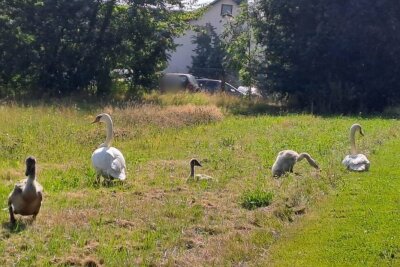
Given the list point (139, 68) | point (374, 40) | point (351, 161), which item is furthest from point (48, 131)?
point (374, 40)

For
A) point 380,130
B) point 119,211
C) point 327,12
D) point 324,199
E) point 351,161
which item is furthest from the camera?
point 327,12

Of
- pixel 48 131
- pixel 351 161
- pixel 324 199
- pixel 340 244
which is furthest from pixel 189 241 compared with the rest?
pixel 48 131

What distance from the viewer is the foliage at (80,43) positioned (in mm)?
33594

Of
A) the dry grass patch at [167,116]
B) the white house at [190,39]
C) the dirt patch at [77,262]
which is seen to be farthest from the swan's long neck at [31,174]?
the white house at [190,39]

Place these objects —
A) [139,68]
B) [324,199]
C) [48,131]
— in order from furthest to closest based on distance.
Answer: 1. [139,68]
2. [48,131]
3. [324,199]

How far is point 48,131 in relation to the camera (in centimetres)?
2005

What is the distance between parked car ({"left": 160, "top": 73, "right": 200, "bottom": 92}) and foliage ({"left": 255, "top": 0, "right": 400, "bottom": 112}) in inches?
227

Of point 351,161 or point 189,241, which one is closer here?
point 189,241

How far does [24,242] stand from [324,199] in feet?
16.5

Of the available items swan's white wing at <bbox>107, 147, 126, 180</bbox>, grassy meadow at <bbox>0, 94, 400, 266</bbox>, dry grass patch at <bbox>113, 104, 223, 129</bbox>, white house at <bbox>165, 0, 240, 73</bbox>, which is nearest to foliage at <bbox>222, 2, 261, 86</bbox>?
dry grass patch at <bbox>113, 104, 223, 129</bbox>

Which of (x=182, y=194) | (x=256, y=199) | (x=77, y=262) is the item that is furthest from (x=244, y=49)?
(x=77, y=262)

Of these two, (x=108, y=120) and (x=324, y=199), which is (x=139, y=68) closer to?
(x=108, y=120)

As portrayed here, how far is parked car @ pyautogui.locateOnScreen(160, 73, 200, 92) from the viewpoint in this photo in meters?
38.2

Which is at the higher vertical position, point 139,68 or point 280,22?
point 280,22
